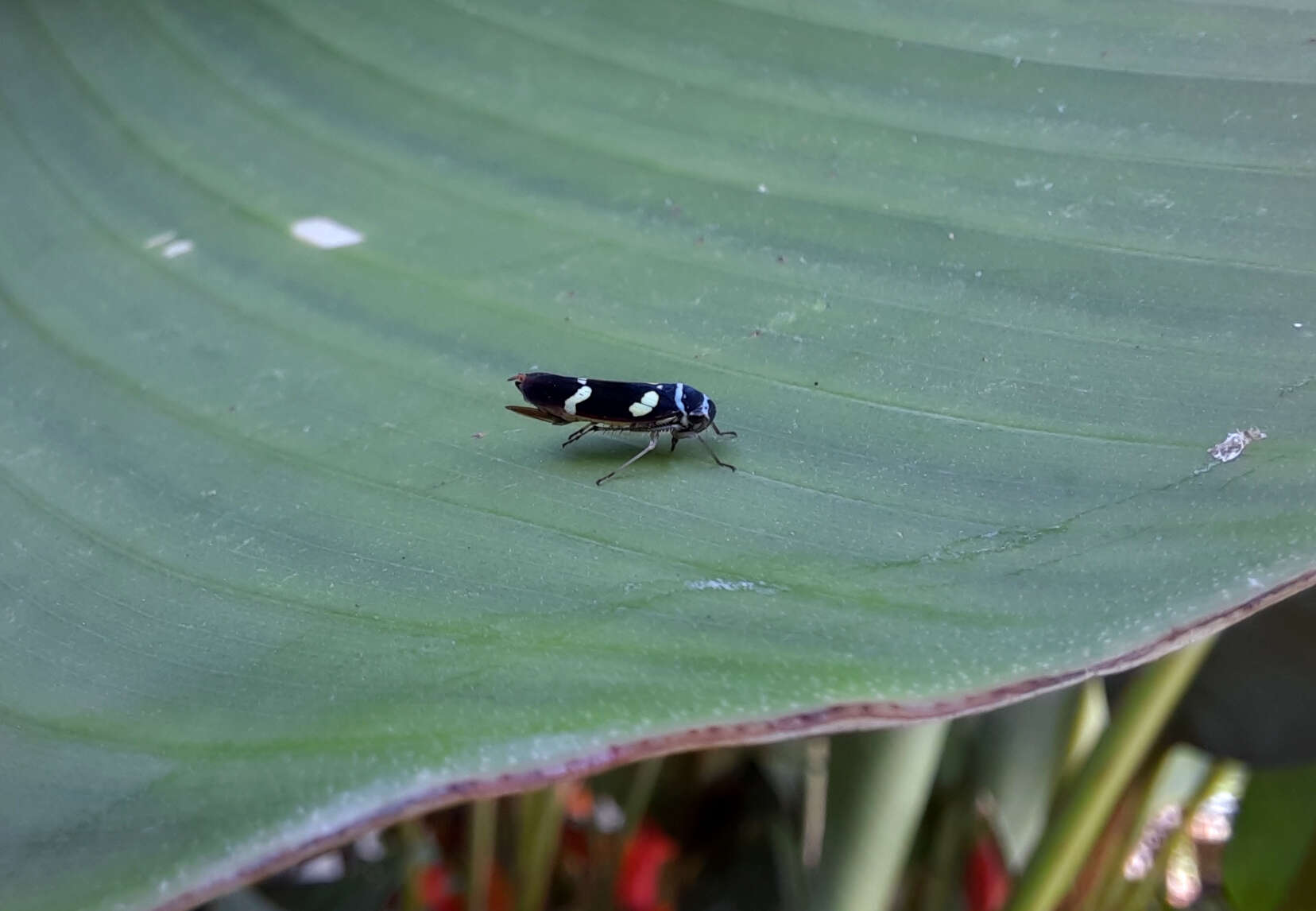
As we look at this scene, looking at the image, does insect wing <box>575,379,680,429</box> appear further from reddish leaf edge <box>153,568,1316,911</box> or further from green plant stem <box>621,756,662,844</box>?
green plant stem <box>621,756,662,844</box>

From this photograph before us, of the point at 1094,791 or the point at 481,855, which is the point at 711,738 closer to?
the point at 1094,791

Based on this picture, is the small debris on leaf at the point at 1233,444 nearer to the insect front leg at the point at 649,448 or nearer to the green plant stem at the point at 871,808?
the green plant stem at the point at 871,808

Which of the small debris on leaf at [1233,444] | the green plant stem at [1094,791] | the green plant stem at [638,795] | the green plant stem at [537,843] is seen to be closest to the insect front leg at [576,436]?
the small debris on leaf at [1233,444]

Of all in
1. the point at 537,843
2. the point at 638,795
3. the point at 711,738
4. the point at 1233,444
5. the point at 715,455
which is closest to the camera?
the point at 711,738

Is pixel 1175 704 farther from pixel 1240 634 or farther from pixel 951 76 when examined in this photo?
pixel 951 76

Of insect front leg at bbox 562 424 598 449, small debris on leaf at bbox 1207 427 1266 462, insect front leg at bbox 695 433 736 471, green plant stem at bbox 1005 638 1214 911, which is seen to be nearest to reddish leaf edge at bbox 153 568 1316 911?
small debris on leaf at bbox 1207 427 1266 462

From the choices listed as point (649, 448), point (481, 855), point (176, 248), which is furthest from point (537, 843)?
point (176, 248)

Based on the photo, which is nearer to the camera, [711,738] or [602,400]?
[711,738]
